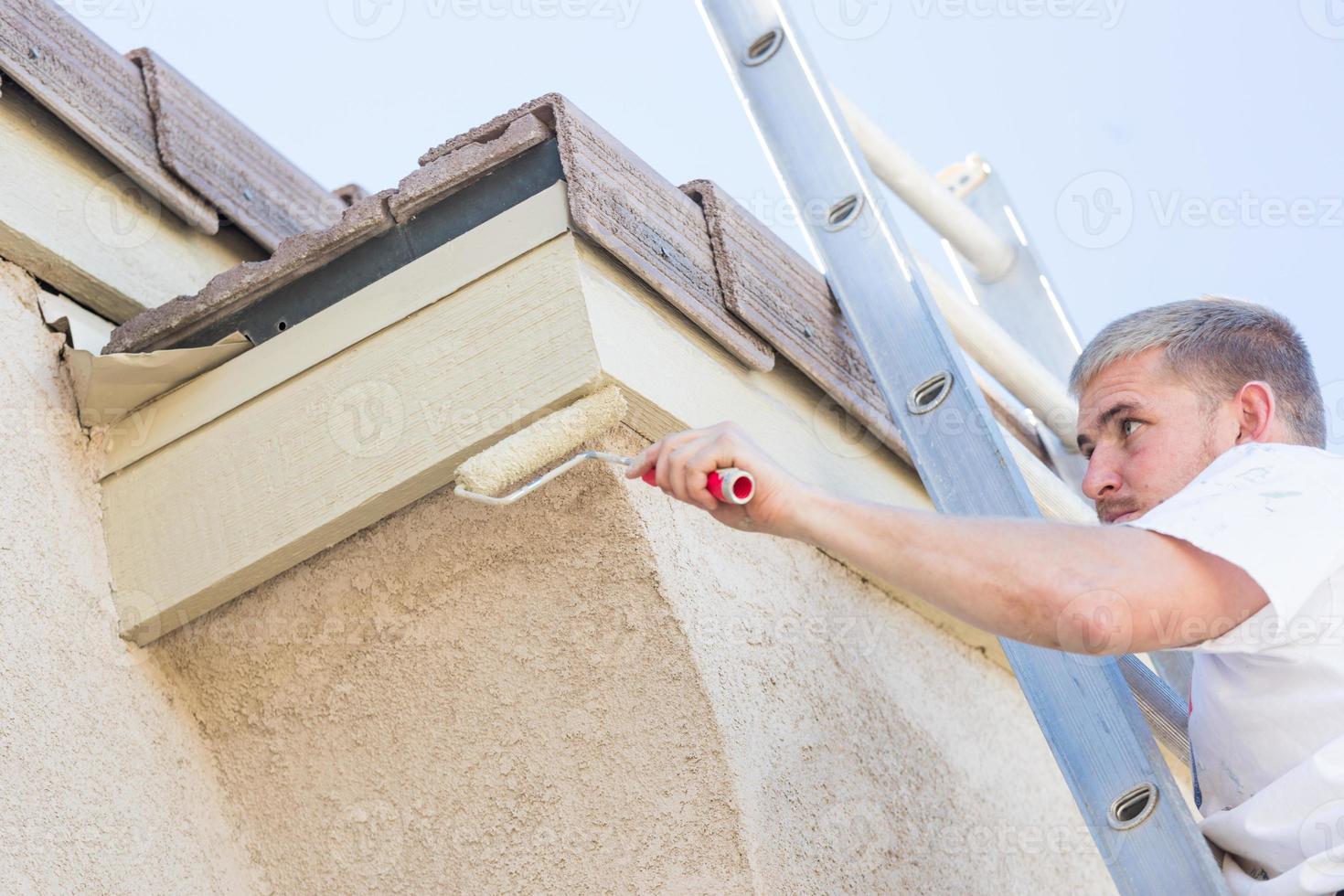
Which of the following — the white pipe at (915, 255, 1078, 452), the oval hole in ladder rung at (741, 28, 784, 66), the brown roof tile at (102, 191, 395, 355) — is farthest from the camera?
the white pipe at (915, 255, 1078, 452)

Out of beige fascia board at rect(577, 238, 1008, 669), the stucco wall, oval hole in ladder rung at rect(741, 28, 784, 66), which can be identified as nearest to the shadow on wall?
the stucco wall

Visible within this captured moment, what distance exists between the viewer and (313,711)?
188 cm

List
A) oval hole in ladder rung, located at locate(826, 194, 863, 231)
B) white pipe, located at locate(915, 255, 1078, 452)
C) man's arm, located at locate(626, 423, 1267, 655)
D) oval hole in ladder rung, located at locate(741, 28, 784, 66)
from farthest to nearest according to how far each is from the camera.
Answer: white pipe, located at locate(915, 255, 1078, 452)
oval hole in ladder rung, located at locate(741, 28, 784, 66)
oval hole in ladder rung, located at locate(826, 194, 863, 231)
man's arm, located at locate(626, 423, 1267, 655)

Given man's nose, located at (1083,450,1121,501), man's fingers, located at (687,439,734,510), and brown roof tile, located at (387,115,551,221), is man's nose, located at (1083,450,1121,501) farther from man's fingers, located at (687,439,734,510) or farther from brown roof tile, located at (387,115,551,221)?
brown roof tile, located at (387,115,551,221)

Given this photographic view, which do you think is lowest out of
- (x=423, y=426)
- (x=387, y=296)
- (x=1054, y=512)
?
(x=1054, y=512)

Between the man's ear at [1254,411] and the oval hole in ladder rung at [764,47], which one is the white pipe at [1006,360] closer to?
the oval hole in ladder rung at [764,47]

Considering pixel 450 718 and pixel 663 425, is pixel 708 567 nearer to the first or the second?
pixel 663 425

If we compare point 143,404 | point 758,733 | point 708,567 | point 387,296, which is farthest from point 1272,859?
point 143,404

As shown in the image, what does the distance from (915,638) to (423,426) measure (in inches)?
31.0

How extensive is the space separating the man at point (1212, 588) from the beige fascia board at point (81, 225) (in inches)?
37.2

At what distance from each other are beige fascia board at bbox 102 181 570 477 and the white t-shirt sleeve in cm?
77

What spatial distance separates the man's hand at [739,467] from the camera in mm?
1441

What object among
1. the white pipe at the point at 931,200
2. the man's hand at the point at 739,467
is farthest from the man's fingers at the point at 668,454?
the white pipe at the point at 931,200

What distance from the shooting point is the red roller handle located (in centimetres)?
143
